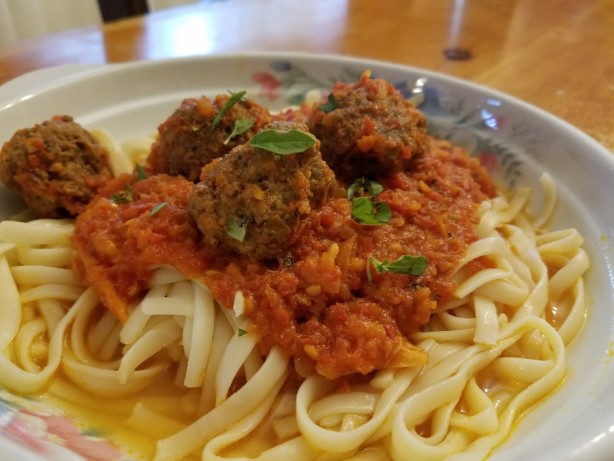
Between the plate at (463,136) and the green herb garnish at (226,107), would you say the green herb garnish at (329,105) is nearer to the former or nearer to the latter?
the green herb garnish at (226,107)

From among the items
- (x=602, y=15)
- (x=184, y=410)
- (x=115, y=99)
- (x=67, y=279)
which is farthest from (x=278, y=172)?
(x=602, y=15)

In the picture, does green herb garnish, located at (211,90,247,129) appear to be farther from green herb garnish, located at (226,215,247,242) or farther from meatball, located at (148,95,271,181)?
green herb garnish, located at (226,215,247,242)

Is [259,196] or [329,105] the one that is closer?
[259,196]

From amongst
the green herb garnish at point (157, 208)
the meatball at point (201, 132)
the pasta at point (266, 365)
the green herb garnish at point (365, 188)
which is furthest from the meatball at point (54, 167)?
the green herb garnish at point (365, 188)

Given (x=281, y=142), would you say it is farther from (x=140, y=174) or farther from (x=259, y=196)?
(x=140, y=174)

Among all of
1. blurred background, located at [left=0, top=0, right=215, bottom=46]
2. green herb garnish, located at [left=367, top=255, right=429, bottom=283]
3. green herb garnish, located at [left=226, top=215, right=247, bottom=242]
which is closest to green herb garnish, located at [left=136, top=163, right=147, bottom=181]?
green herb garnish, located at [left=226, top=215, right=247, bottom=242]

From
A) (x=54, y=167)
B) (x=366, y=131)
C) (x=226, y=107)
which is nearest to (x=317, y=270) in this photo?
(x=366, y=131)
